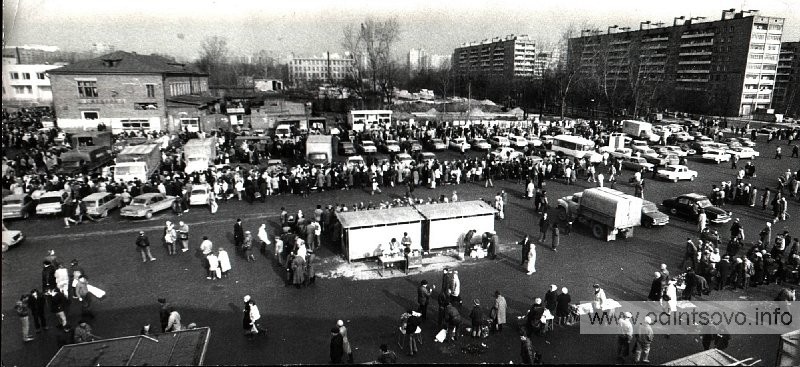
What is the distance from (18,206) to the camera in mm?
21594

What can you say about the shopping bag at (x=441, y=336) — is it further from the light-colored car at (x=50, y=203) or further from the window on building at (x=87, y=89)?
the window on building at (x=87, y=89)

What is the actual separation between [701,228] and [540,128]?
108ft

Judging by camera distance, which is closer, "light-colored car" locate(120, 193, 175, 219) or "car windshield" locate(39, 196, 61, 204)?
"light-colored car" locate(120, 193, 175, 219)

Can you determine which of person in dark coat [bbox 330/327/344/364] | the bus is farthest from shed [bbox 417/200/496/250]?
the bus

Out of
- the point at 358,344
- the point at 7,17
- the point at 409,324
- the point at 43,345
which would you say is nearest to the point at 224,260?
the point at 43,345

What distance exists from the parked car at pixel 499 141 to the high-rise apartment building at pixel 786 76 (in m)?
66.0

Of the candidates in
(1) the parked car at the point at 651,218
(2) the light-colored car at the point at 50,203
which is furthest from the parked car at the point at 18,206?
(1) the parked car at the point at 651,218

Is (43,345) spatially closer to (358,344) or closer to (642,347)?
(358,344)

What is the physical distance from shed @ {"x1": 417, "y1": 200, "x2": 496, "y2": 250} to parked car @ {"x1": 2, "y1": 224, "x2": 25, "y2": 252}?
15.1m

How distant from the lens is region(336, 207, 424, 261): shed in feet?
55.1

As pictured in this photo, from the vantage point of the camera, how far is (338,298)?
14.3 metres

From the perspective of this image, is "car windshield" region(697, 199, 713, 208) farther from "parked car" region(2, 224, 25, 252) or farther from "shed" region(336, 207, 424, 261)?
"parked car" region(2, 224, 25, 252)

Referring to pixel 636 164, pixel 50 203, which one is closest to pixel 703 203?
pixel 636 164

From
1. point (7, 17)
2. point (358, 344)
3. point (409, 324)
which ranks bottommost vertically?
point (358, 344)
